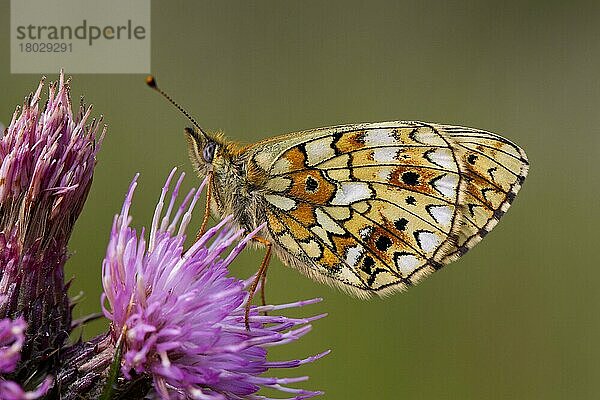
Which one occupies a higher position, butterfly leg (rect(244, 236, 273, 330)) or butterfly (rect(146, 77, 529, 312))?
butterfly (rect(146, 77, 529, 312))

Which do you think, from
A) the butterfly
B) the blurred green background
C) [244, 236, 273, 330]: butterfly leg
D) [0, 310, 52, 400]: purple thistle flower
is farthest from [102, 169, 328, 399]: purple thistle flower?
the blurred green background

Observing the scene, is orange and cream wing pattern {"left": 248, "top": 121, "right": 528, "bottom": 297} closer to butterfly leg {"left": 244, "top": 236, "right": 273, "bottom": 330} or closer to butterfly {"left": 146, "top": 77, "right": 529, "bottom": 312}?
butterfly {"left": 146, "top": 77, "right": 529, "bottom": 312}

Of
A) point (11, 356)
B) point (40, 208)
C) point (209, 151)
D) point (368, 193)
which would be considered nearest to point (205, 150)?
point (209, 151)

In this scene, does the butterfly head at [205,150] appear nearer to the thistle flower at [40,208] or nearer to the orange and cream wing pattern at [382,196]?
the orange and cream wing pattern at [382,196]

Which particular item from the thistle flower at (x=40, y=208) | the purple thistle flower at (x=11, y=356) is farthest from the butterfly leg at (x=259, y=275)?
the purple thistle flower at (x=11, y=356)

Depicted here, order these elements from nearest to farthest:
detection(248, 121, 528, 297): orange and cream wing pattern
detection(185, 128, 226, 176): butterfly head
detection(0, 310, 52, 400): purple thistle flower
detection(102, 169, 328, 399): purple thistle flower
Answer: detection(0, 310, 52, 400): purple thistle flower, detection(102, 169, 328, 399): purple thistle flower, detection(248, 121, 528, 297): orange and cream wing pattern, detection(185, 128, 226, 176): butterfly head

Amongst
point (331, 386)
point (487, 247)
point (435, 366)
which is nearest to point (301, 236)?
point (331, 386)

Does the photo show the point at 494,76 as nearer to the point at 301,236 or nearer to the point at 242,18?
the point at 242,18
